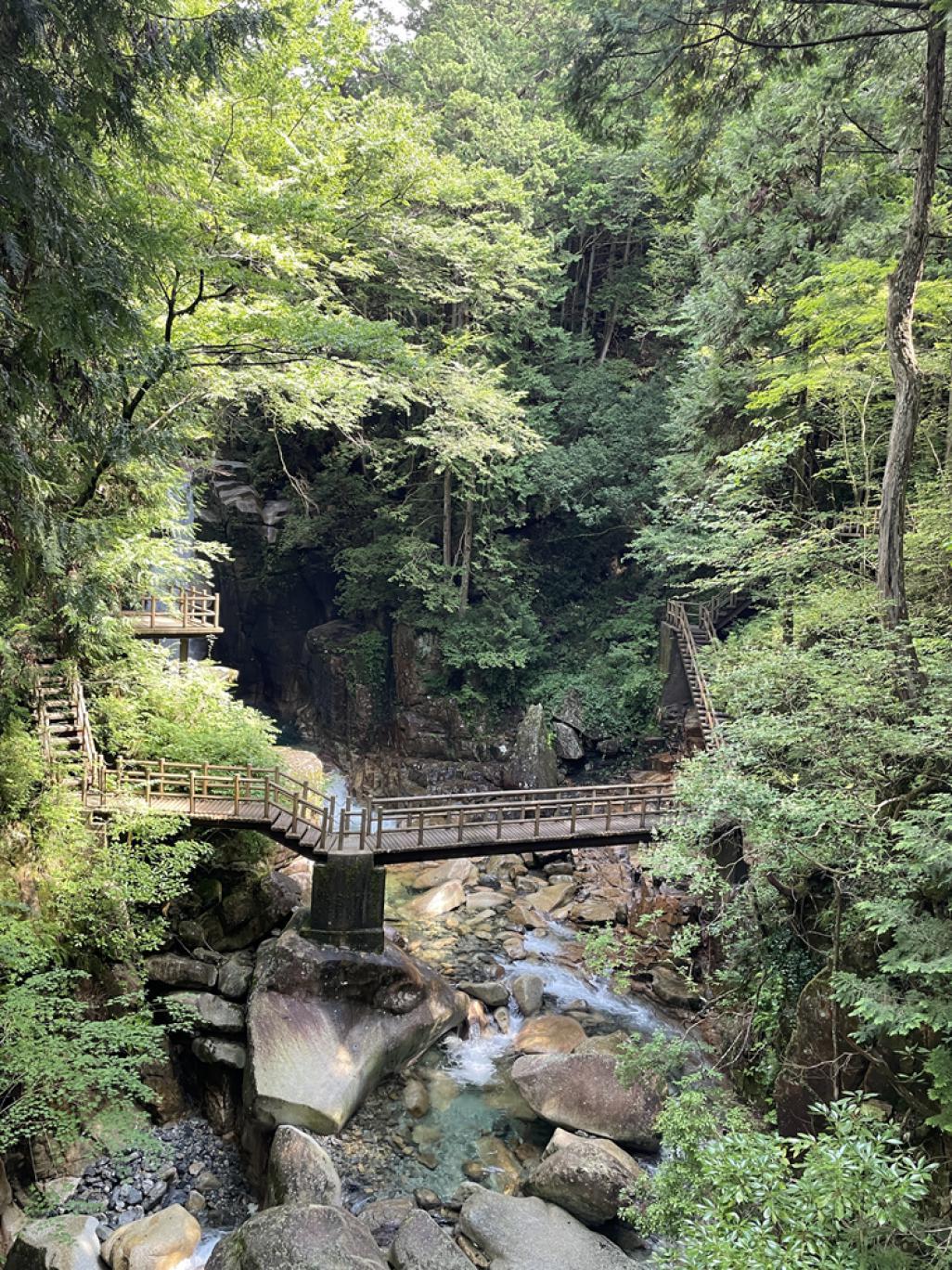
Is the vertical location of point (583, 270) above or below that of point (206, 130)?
above

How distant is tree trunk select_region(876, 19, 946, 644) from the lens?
639cm

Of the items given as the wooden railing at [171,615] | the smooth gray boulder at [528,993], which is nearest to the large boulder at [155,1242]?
the smooth gray boulder at [528,993]

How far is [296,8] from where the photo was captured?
9.40 m

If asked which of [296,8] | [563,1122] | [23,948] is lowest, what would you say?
[563,1122]

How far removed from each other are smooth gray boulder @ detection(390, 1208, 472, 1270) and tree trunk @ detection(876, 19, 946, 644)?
20.5ft

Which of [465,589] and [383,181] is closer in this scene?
[383,181]

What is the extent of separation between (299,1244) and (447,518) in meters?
15.6

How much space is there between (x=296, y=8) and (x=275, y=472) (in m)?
13.0

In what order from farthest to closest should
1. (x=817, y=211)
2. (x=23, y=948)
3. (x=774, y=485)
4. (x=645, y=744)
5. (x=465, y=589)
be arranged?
(x=465, y=589)
(x=645, y=744)
(x=774, y=485)
(x=817, y=211)
(x=23, y=948)

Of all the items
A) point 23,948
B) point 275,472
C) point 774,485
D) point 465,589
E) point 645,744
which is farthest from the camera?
point 275,472

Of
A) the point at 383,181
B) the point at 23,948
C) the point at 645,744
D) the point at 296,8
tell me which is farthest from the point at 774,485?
the point at 23,948

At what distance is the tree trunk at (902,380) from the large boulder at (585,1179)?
17.5ft

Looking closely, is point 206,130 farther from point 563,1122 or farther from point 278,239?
point 563,1122

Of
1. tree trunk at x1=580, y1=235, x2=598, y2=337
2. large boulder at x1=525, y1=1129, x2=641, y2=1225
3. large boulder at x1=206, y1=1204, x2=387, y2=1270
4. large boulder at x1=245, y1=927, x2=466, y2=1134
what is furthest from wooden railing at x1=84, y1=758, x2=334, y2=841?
tree trunk at x1=580, y1=235, x2=598, y2=337
